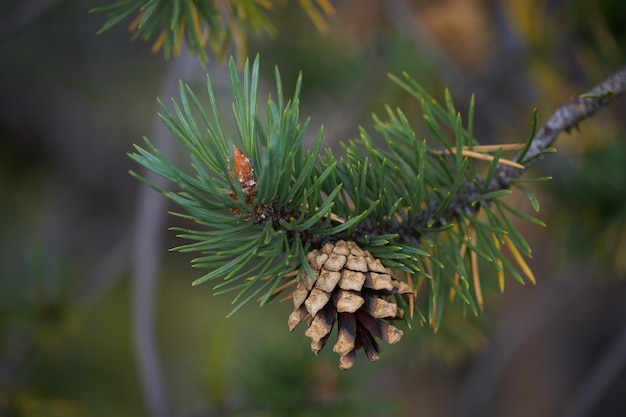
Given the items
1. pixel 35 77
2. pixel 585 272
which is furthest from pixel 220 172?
pixel 35 77

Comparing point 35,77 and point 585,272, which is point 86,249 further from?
point 585,272

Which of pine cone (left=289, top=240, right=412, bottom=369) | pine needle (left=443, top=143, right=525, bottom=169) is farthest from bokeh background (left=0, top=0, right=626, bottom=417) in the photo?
pine cone (left=289, top=240, right=412, bottom=369)

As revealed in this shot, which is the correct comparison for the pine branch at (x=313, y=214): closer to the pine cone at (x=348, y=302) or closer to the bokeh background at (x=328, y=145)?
the pine cone at (x=348, y=302)

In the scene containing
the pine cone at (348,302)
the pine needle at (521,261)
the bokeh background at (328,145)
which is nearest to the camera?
the pine cone at (348,302)

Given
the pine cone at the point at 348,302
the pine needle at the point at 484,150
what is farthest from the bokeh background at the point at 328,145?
the pine cone at the point at 348,302

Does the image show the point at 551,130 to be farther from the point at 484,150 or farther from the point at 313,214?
the point at 313,214

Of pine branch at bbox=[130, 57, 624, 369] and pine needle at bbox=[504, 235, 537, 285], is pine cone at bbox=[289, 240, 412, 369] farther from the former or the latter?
pine needle at bbox=[504, 235, 537, 285]

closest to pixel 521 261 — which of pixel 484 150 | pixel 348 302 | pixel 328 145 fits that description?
pixel 484 150
